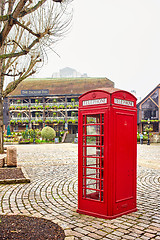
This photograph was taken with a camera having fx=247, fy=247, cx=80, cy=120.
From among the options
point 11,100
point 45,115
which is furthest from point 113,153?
point 11,100

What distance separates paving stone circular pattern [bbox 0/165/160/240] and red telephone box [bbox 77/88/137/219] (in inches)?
10.7

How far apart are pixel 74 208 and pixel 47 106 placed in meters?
50.5

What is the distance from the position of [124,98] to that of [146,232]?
2379mm

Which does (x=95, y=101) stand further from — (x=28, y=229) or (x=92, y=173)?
(x=28, y=229)

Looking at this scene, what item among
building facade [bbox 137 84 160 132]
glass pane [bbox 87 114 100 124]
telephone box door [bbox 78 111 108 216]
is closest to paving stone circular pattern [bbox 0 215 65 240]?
telephone box door [bbox 78 111 108 216]

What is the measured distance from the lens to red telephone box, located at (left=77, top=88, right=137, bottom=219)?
177 inches

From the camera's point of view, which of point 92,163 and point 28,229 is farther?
point 92,163

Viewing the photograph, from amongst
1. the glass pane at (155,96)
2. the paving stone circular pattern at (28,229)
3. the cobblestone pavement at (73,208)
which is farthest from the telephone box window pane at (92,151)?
the glass pane at (155,96)

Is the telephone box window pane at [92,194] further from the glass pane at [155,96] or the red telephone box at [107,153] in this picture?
the glass pane at [155,96]

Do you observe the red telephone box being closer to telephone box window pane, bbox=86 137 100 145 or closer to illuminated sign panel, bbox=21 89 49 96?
telephone box window pane, bbox=86 137 100 145

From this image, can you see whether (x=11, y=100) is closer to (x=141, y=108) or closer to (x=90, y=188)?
(x=141, y=108)

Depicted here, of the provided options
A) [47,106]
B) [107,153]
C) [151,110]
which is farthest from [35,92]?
[107,153]

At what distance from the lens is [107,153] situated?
4.47 m

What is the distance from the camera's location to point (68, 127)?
55750 mm
